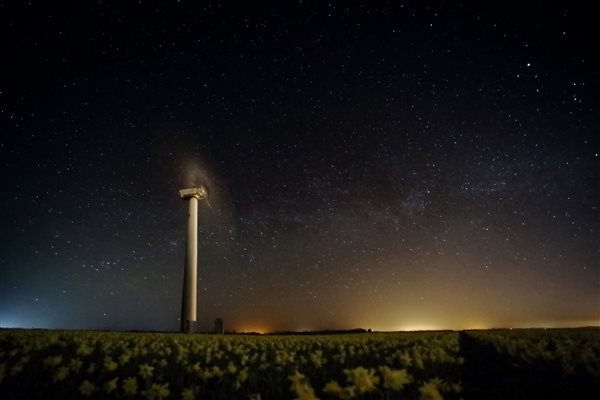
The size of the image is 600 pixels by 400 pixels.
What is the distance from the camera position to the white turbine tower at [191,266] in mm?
37906

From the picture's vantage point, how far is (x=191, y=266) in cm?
4125

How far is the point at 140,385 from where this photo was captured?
726 cm

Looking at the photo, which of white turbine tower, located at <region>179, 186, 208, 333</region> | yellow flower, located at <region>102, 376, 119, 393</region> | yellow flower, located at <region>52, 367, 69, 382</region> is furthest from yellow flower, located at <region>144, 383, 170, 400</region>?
white turbine tower, located at <region>179, 186, 208, 333</region>

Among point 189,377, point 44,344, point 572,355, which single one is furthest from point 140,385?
point 572,355

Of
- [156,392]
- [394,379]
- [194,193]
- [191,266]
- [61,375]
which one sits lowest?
[156,392]

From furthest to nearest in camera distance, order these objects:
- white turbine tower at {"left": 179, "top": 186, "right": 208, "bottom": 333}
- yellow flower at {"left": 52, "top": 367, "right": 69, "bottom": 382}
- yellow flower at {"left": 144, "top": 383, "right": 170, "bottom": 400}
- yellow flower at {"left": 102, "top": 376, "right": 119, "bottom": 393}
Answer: white turbine tower at {"left": 179, "top": 186, "right": 208, "bottom": 333} → yellow flower at {"left": 52, "top": 367, "right": 69, "bottom": 382} → yellow flower at {"left": 102, "top": 376, "right": 119, "bottom": 393} → yellow flower at {"left": 144, "top": 383, "right": 170, "bottom": 400}

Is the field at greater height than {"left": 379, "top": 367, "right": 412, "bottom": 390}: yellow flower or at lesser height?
lesser

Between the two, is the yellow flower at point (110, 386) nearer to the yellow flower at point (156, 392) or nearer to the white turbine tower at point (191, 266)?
the yellow flower at point (156, 392)

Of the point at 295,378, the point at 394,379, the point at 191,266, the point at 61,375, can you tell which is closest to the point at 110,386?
the point at 61,375

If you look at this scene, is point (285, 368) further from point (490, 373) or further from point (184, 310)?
point (184, 310)

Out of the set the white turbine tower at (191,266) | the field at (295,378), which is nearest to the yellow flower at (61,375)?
the field at (295,378)

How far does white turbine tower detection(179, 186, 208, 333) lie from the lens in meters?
37.9

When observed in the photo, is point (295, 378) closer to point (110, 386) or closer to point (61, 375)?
point (110, 386)

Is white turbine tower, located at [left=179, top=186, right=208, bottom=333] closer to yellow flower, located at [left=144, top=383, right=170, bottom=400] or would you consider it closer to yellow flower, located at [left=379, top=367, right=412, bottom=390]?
yellow flower, located at [left=144, top=383, right=170, bottom=400]
